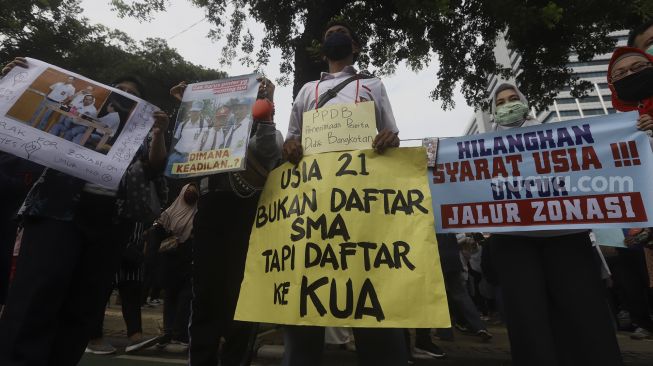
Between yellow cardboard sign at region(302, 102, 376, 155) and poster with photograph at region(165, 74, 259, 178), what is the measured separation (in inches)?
14.8

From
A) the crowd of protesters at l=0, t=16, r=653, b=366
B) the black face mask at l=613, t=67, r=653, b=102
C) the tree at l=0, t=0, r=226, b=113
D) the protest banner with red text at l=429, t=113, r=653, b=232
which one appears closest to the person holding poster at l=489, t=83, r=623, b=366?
the crowd of protesters at l=0, t=16, r=653, b=366

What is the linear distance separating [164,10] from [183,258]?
5.65 m

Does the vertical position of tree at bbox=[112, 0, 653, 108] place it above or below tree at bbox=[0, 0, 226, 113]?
below

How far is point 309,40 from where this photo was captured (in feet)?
20.7

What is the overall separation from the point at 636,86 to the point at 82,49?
63.9 feet

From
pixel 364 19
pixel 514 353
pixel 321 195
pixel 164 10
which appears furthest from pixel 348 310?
pixel 164 10

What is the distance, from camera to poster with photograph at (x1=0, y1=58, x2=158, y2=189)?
6.66ft

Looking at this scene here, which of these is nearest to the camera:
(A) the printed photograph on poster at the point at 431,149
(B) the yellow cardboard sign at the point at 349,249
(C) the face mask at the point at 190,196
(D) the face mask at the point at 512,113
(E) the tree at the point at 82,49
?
(B) the yellow cardboard sign at the point at 349,249

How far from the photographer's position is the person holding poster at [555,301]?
Answer: 6.66 ft

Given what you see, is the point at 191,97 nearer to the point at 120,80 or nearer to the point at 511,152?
the point at 120,80

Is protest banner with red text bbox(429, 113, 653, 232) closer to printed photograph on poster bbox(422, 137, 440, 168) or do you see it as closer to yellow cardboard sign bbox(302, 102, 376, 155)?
printed photograph on poster bbox(422, 137, 440, 168)

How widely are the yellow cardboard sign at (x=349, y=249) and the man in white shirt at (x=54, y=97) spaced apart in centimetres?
129

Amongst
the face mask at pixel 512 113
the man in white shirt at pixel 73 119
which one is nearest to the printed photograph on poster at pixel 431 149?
the face mask at pixel 512 113

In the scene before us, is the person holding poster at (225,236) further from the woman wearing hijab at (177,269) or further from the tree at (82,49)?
the tree at (82,49)
